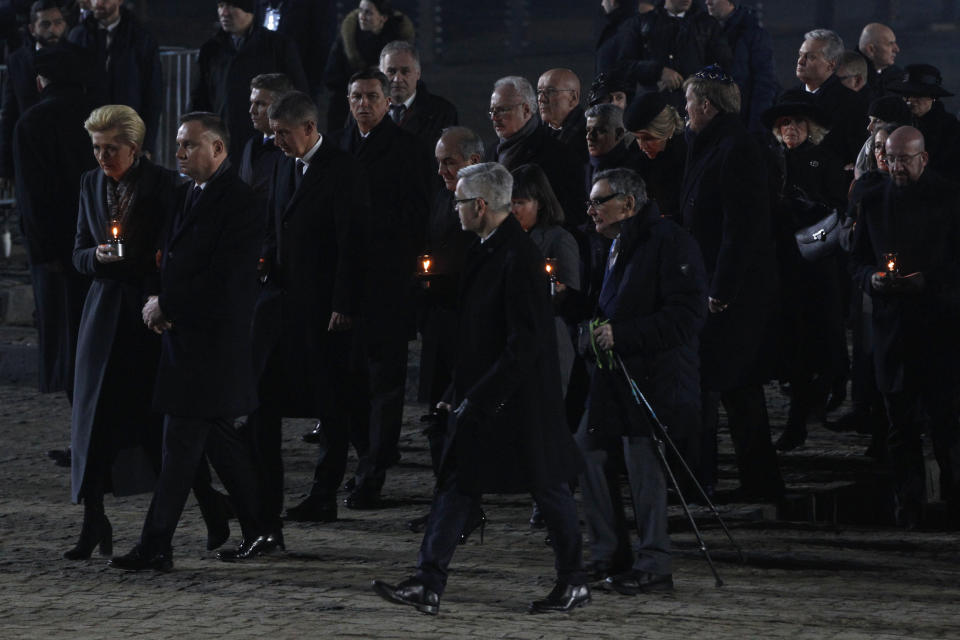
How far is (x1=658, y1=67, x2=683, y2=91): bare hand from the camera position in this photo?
14531 millimetres

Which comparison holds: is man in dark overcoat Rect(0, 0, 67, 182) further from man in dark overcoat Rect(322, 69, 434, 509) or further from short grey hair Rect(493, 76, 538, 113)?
short grey hair Rect(493, 76, 538, 113)

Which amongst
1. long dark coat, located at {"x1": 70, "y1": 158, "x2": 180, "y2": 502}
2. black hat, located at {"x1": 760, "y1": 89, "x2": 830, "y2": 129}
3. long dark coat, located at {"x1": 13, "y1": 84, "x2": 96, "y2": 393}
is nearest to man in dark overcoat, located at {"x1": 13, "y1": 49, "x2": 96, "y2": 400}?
long dark coat, located at {"x1": 13, "y1": 84, "x2": 96, "y2": 393}

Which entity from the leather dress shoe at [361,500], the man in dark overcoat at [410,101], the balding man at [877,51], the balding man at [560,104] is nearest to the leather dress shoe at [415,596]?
the leather dress shoe at [361,500]

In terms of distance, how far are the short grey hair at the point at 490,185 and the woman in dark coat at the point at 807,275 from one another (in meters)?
3.94

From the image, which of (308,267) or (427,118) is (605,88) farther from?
(308,267)

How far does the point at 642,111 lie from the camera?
10156mm

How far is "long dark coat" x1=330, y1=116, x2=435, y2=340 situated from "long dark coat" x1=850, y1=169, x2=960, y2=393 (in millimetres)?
2372

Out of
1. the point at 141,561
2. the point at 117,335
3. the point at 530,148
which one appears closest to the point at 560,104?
the point at 530,148

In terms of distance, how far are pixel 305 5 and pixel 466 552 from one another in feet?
24.7

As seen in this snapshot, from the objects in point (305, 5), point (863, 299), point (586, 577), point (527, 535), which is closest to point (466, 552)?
point (527, 535)

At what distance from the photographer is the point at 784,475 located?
11.4m

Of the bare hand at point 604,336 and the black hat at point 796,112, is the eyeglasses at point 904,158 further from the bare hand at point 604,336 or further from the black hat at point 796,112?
the bare hand at point 604,336

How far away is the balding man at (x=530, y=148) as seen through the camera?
10.4 meters

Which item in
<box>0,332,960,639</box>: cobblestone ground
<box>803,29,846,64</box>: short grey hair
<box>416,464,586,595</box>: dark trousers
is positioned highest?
<box>803,29,846,64</box>: short grey hair
